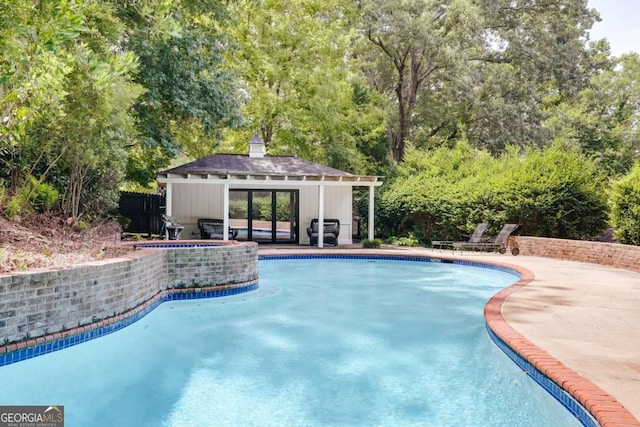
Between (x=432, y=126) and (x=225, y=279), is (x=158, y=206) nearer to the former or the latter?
(x=225, y=279)

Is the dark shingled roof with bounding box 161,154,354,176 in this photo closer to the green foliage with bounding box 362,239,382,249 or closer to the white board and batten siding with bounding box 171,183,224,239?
the white board and batten siding with bounding box 171,183,224,239

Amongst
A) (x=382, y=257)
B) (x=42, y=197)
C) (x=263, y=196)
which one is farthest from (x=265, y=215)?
(x=42, y=197)

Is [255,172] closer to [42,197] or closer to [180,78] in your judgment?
[180,78]

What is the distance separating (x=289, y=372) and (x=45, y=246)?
14.4ft

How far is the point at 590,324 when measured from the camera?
5.98 m

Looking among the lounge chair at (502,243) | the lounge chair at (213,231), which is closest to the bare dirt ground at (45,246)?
the lounge chair at (213,231)

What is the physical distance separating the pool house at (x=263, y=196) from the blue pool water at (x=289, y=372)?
8.17 meters

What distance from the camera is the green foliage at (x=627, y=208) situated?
12.1 metres

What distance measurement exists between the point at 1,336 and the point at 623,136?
110 ft

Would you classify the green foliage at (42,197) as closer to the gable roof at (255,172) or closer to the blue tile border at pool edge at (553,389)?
the gable roof at (255,172)

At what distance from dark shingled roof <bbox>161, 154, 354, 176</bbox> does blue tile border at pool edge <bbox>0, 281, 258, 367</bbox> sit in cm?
730

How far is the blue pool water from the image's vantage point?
4.48m

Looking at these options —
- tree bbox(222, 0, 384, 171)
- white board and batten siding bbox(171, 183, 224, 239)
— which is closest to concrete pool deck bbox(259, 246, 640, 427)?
white board and batten siding bbox(171, 183, 224, 239)

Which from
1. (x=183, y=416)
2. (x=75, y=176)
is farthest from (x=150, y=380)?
(x=75, y=176)
